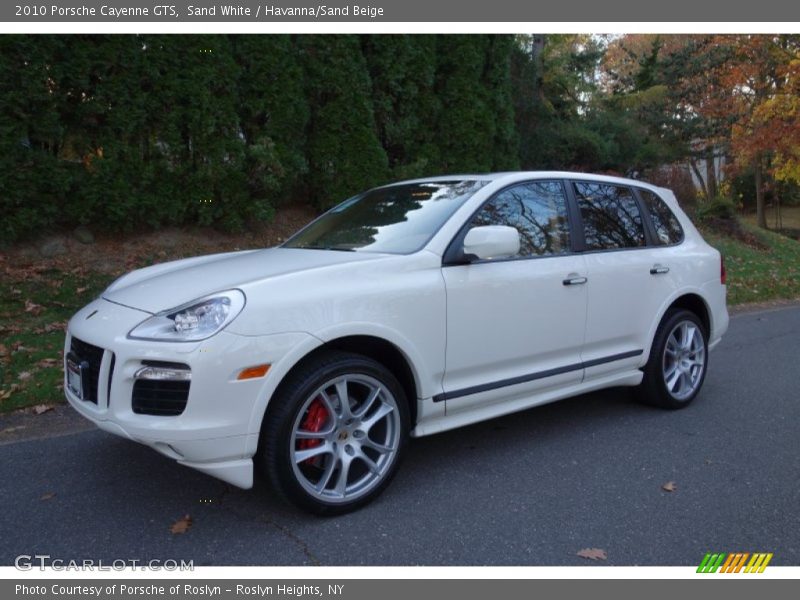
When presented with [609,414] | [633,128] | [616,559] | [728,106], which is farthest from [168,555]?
[728,106]

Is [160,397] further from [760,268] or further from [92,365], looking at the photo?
[760,268]

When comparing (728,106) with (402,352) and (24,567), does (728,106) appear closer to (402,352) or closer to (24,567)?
(402,352)

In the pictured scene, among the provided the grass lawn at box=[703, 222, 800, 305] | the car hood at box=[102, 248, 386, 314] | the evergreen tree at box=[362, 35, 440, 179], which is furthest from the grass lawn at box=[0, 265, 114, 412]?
the grass lawn at box=[703, 222, 800, 305]

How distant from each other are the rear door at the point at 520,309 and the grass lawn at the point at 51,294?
3198 millimetres

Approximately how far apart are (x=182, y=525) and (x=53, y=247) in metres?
5.89

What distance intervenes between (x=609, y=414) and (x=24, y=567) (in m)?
3.79

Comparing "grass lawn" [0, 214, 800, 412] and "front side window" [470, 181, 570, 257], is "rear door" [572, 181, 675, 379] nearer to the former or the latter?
"front side window" [470, 181, 570, 257]

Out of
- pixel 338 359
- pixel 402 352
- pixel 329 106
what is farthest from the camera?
pixel 329 106

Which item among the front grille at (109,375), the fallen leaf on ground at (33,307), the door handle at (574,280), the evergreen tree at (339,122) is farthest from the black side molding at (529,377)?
the evergreen tree at (339,122)

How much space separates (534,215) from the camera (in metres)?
4.22

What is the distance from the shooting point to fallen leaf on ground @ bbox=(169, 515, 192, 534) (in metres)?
3.11

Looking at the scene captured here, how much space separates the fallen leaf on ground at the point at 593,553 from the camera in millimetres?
2910

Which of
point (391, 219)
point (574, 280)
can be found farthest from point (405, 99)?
point (574, 280)

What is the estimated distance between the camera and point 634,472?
3.84m
